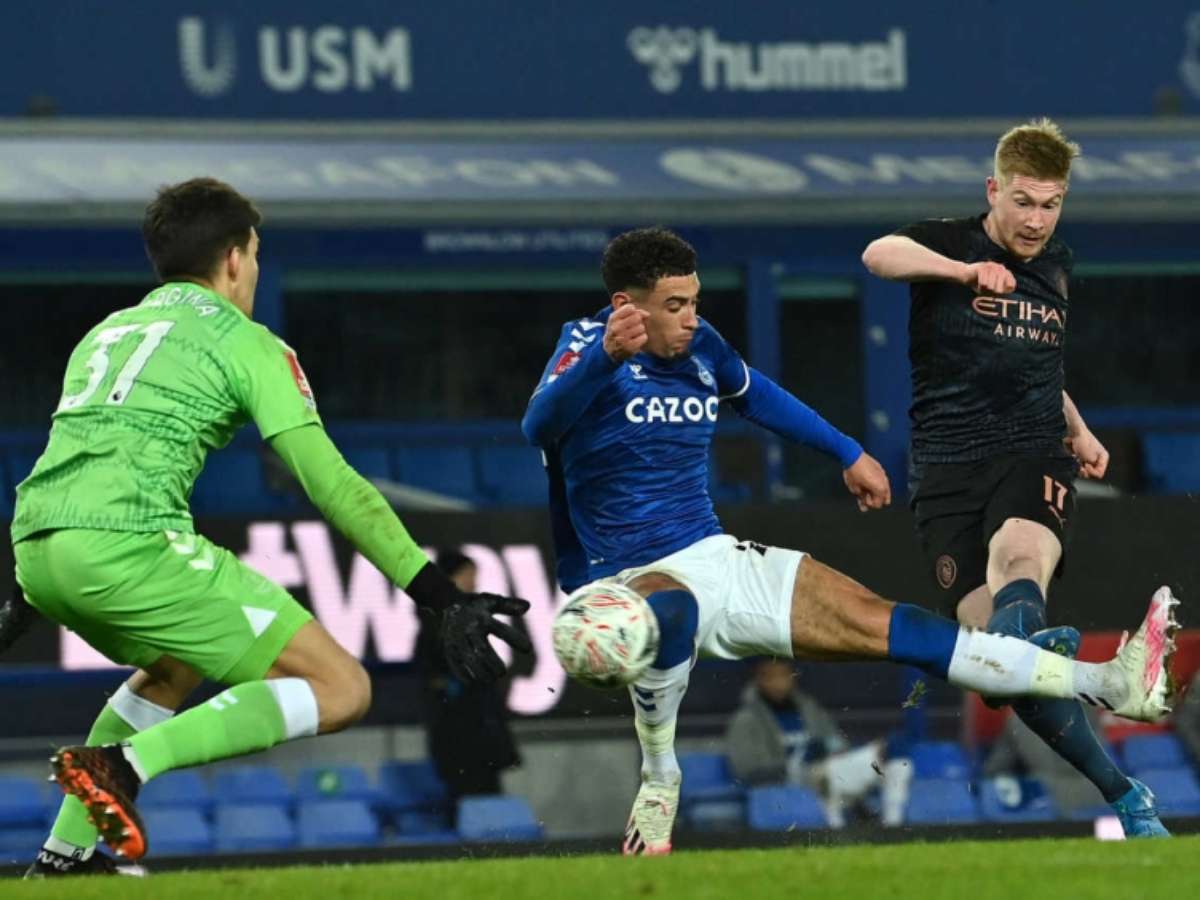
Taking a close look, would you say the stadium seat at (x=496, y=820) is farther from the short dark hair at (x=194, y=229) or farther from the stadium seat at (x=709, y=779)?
the short dark hair at (x=194, y=229)

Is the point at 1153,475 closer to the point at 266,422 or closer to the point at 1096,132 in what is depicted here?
the point at 1096,132

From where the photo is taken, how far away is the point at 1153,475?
15.0 meters

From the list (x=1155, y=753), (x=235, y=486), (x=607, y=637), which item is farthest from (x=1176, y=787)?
(x=607, y=637)

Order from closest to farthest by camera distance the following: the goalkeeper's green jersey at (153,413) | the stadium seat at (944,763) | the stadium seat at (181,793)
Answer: the goalkeeper's green jersey at (153,413), the stadium seat at (181,793), the stadium seat at (944,763)

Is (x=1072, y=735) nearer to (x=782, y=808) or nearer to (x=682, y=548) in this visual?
(x=682, y=548)

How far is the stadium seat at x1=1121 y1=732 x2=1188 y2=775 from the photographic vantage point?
13.0 m

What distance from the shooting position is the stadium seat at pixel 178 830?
1199 centimetres

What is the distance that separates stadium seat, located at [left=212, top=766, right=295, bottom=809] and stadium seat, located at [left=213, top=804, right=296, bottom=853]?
0.10ft

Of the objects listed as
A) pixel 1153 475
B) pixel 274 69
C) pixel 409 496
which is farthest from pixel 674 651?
pixel 274 69

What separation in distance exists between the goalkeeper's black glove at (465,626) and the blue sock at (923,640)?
1.41m

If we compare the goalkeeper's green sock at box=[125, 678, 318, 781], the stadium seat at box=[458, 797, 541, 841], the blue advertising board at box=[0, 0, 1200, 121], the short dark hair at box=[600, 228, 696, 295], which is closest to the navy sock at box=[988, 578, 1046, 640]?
the short dark hair at box=[600, 228, 696, 295]

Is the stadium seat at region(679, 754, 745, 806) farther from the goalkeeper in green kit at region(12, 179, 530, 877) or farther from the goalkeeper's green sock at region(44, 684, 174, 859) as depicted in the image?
the goalkeeper in green kit at region(12, 179, 530, 877)

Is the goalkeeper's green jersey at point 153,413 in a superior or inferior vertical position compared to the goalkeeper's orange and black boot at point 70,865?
superior

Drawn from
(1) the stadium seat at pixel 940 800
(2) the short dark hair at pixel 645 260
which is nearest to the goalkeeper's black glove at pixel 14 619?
(2) the short dark hair at pixel 645 260
